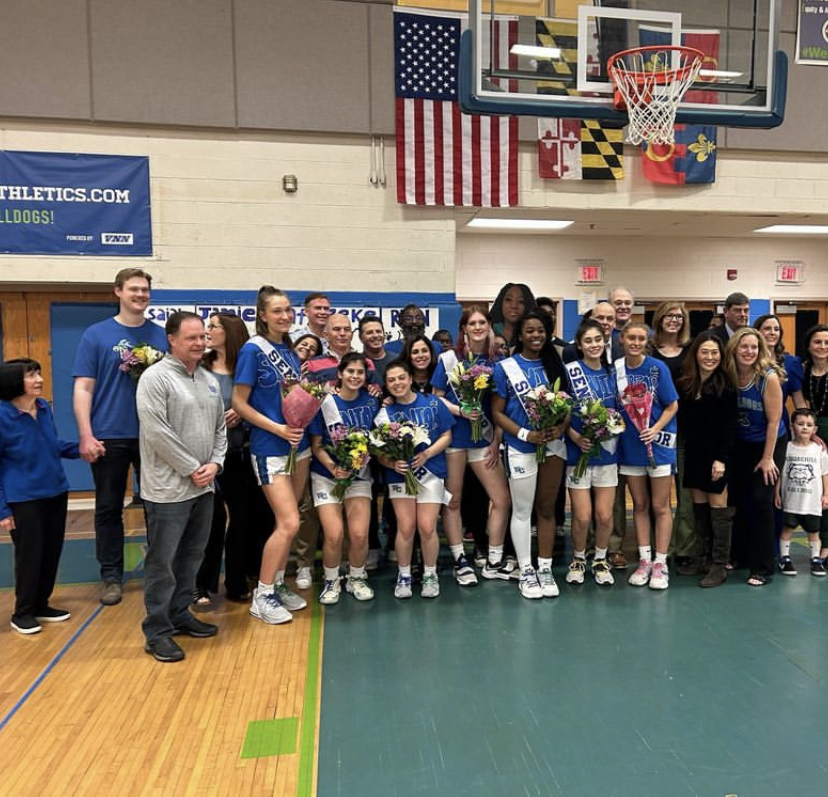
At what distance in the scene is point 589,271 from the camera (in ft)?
30.8

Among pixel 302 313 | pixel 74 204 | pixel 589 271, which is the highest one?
pixel 74 204

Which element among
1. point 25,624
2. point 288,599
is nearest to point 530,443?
point 288,599

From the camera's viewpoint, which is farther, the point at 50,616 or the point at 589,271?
the point at 589,271

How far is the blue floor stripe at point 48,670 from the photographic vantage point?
2.77 m

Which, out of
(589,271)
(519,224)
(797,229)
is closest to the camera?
(519,224)

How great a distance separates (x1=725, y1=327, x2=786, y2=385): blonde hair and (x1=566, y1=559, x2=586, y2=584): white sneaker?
1.58m

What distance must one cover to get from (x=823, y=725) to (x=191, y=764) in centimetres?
259

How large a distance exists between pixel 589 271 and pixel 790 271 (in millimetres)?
3354

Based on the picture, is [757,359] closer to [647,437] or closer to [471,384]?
[647,437]

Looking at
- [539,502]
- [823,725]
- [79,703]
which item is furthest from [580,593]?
[79,703]

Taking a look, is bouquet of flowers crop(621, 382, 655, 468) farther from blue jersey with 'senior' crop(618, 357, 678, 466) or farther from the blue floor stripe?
the blue floor stripe

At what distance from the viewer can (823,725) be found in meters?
2.61

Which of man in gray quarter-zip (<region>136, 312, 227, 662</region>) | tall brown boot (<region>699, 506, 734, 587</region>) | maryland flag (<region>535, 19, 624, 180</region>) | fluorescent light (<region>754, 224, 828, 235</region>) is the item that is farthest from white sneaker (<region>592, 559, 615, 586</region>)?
fluorescent light (<region>754, 224, 828, 235</region>)

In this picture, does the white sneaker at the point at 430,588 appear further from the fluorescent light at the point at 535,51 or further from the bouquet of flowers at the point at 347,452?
the fluorescent light at the point at 535,51
